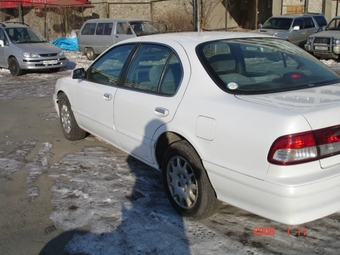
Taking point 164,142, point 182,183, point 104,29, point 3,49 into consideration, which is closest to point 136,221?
point 182,183

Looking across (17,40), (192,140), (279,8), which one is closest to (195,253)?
(192,140)

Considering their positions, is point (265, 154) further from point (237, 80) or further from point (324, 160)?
point (237, 80)

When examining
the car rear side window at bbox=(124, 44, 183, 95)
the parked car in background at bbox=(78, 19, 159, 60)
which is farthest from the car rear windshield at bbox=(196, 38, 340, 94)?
the parked car in background at bbox=(78, 19, 159, 60)

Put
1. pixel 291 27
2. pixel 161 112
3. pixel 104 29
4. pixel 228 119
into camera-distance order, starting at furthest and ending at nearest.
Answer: pixel 104 29, pixel 291 27, pixel 161 112, pixel 228 119

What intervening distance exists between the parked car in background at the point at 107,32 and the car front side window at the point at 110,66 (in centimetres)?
1212

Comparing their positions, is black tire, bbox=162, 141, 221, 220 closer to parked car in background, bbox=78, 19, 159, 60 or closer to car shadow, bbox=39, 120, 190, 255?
car shadow, bbox=39, 120, 190, 255

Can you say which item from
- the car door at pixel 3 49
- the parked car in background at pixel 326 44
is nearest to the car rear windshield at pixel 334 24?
the parked car in background at pixel 326 44

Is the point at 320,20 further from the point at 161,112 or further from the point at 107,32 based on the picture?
the point at 161,112

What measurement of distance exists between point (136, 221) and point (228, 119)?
52.3 inches

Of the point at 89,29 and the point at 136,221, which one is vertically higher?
the point at 89,29

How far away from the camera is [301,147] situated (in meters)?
2.89

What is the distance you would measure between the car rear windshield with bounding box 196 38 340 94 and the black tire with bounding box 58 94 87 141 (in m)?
2.85

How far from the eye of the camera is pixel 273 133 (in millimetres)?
2910

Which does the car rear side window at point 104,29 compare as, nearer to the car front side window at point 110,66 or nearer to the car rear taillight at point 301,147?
the car front side window at point 110,66
